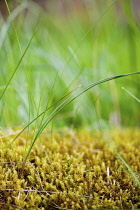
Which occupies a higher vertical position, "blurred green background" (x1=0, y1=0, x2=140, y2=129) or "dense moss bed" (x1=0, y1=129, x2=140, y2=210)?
"blurred green background" (x1=0, y1=0, x2=140, y2=129)

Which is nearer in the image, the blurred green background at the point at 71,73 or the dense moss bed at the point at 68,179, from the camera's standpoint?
the dense moss bed at the point at 68,179

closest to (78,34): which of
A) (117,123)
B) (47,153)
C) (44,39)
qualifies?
(44,39)

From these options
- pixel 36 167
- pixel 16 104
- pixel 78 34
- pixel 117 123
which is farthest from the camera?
pixel 78 34

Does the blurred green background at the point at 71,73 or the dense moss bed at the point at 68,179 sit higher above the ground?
the blurred green background at the point at 71,73

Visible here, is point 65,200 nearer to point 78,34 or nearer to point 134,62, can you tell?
point 134,62

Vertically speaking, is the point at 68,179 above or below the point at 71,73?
below

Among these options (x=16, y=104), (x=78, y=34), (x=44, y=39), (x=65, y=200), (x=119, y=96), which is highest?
(x=78, y=34)

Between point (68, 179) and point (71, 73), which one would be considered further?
point (71, 73)

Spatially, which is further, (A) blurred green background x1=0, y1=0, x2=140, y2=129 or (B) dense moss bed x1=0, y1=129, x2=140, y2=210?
(A) blurred green background x1=0, y1=0, x2=140, y2=129
